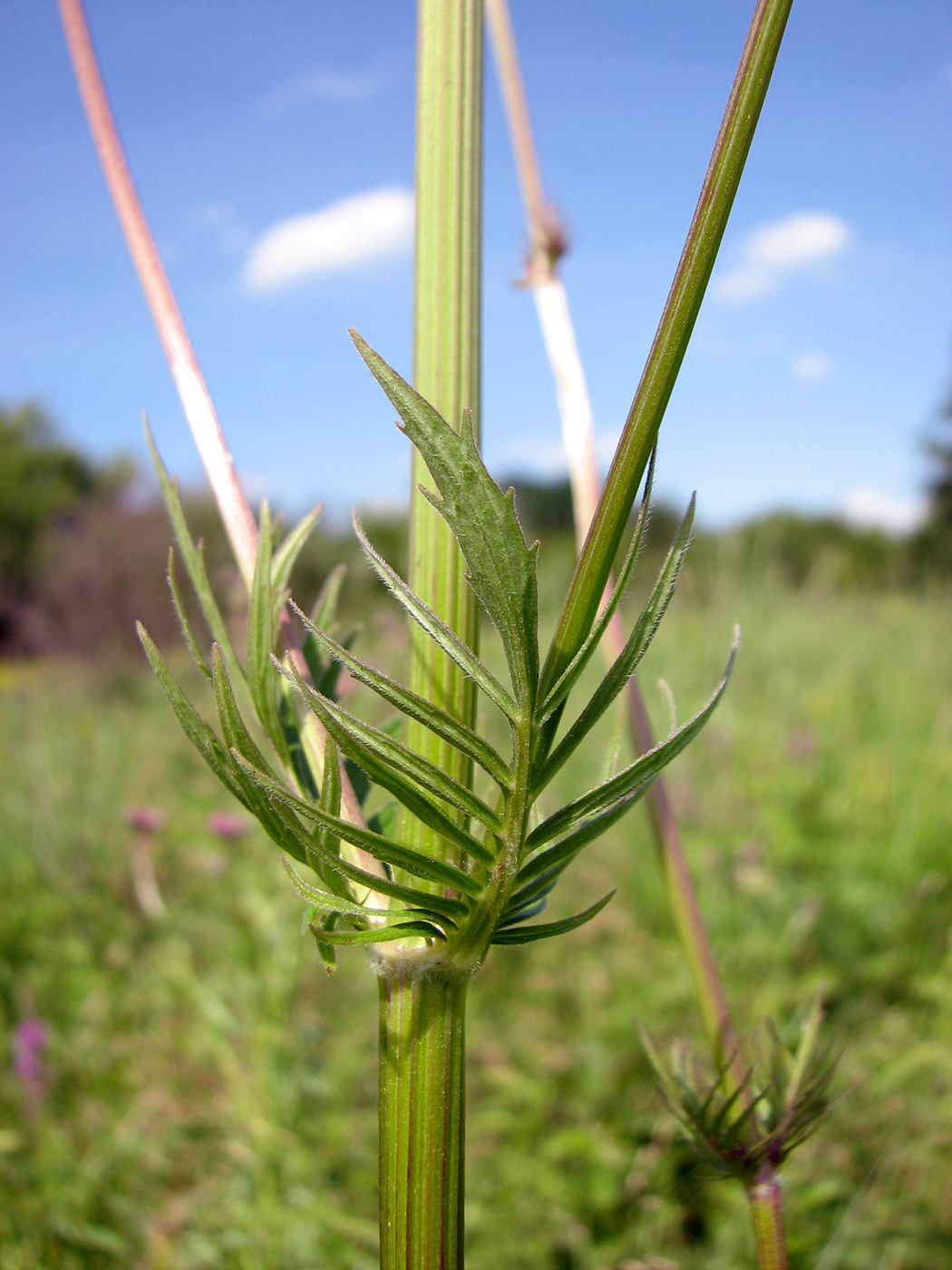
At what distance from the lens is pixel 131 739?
3.38 m

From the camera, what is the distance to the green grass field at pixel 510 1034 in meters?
1.13

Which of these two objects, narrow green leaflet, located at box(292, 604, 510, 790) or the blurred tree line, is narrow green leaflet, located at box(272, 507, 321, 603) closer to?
narrow green leaflet, located at box(292, 604, 510, 790)

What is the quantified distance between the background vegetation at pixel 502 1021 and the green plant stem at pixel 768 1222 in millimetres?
32

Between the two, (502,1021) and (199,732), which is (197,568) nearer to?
(199,732)

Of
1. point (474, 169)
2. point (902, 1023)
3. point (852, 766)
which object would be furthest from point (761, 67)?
point (852, 766)

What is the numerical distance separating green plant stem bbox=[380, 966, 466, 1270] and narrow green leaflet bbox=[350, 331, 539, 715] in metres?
0.11

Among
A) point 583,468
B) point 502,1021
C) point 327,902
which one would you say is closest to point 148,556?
point 502,1021

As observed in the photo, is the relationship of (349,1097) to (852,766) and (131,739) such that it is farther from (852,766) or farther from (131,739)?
(131,739)

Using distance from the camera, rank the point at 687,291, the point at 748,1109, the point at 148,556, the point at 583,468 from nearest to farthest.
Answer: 1. the point at 687,291
2. the point at 748,1109
3. the point at 583,468
4. the point at 148,556

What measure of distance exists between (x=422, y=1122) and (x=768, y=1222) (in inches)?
5.7

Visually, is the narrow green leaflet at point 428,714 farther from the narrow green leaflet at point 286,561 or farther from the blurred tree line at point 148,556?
the blurred tree line at point 148,556

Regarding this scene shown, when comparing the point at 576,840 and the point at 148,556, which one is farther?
the point at 148,556

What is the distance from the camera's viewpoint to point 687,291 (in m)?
0.19

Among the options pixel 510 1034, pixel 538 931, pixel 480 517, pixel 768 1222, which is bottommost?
pixel 510 1034
